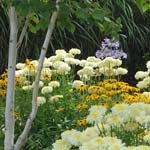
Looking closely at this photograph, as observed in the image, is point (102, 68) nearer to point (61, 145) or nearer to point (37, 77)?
point (37, 77)

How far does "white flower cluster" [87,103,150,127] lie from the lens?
244 cm

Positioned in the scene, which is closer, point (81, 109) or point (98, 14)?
point (98, 14)

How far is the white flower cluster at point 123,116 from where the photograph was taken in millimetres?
2443

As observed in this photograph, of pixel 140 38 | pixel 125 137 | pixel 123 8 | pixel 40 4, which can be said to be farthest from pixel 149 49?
pixel 40 4

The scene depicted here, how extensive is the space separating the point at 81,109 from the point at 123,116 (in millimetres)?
1443

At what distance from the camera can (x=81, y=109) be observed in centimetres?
391

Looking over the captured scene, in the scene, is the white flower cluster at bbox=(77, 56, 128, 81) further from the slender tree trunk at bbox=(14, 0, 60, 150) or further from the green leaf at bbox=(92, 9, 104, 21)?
the green leaf at bbox=(92, 9, 104, 21)

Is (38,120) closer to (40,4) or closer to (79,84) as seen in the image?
(79,84)

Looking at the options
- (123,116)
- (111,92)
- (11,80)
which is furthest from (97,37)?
(123,116)

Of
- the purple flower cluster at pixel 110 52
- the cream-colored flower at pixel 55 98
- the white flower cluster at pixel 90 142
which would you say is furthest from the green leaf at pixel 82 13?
the purple flower cluster at pixel 110 52

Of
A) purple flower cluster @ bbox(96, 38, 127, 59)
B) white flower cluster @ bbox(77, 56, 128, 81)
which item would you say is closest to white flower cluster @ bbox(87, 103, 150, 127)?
white flower cluster @ bbox(77, 56, 128, 81)

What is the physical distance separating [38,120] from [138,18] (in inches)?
141

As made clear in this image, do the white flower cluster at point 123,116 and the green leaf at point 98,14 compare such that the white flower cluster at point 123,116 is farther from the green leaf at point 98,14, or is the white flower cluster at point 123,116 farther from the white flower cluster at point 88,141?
the green leaf at point 98,14

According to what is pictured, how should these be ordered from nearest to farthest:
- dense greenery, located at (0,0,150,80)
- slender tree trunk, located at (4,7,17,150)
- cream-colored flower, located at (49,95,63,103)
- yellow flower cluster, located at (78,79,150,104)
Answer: slender tree trunk, located at (4,7,17,150), yellow flower cluster, located at (78,79,150,104), cream-colored flower, located at (49,95,63,103), dense greenery, located at (0,0,150,80)
